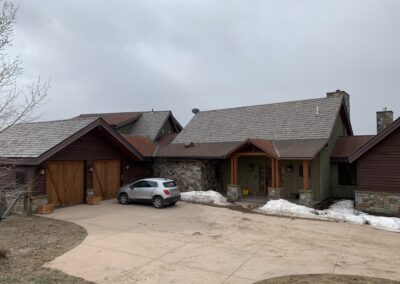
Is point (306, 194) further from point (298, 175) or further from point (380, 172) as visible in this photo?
point (380, 172)

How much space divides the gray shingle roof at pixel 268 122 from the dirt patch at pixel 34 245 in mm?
14025

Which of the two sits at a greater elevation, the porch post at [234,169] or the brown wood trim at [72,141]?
the brown wood trim at [72,141]

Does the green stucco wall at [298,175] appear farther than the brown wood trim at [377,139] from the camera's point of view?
Yes

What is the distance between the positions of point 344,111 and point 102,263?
2039cm

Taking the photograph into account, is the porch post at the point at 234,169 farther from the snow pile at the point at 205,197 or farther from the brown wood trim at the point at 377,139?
the brown wood trim at the point at 377,139

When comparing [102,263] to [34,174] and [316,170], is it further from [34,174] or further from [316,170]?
[316,170]

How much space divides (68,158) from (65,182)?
4.53 ft

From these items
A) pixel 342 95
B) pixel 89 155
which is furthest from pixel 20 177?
pixel 342 95

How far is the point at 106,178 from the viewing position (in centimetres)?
2131

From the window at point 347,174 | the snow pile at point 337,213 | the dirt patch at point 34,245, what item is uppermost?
the window at point 347,174

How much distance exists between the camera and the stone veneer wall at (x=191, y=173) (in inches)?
898

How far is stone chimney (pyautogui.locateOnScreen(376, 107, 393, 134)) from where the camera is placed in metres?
22.7

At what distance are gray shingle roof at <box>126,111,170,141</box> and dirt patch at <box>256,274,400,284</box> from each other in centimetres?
2343

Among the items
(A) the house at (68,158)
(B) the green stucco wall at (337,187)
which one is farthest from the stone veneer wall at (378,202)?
(A) the house at (68,158)
